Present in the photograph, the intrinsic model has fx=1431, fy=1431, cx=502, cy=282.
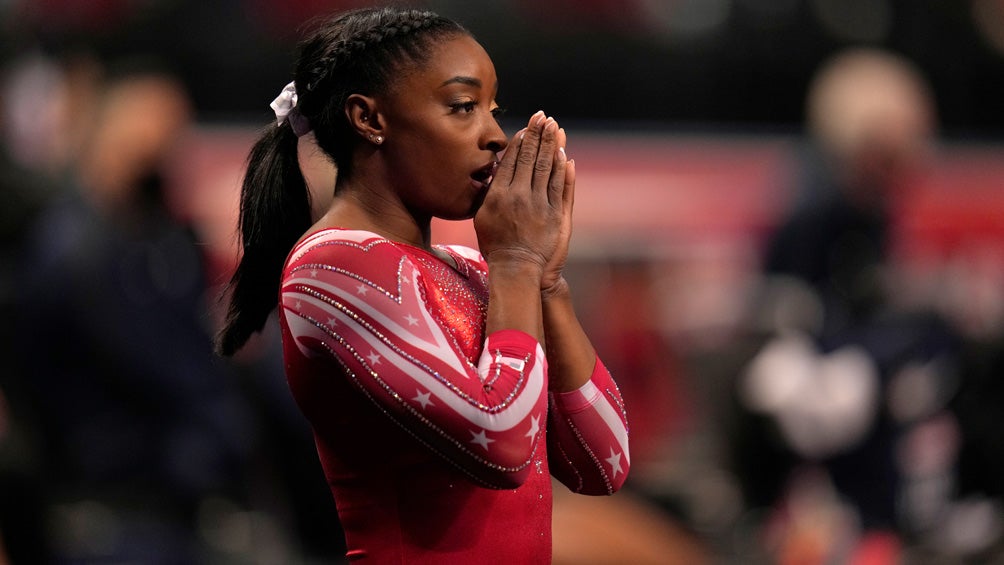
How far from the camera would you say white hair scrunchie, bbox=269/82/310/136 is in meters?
2.13

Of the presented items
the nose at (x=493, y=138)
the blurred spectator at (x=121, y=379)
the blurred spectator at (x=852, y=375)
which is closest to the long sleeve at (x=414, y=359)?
the nose at (x=493, y=138)

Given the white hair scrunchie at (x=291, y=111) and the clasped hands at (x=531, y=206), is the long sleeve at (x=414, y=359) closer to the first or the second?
the clasped hands at (x=531, y=206)

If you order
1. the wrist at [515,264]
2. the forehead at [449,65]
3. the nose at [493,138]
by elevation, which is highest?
the forehead at [449,65]

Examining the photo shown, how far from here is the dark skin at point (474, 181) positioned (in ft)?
6.48

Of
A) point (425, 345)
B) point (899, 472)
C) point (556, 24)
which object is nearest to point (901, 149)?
point (899, 472)

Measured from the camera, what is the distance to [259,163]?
2.23 meters

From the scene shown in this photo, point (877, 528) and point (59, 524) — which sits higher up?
point (59, 524)

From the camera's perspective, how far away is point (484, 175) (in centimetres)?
205

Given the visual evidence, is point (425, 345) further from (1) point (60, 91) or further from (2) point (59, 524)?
(1) point (60, 91)

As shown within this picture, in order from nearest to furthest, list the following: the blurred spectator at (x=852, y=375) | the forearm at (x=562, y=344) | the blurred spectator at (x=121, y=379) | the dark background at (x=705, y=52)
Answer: the forearm at (x=562, y=344) → the blurred spectator at (x=121, y=379) → the blurred spectator at (x=852, y=375) → the dark background at (x=705, y=52)

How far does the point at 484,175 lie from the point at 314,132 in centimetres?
28

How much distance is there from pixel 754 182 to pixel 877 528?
2451 millimetres

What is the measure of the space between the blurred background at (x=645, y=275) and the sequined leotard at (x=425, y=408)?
0.39 meters

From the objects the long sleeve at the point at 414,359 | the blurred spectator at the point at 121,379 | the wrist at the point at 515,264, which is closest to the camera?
the long sleeve at the point at 414,359
